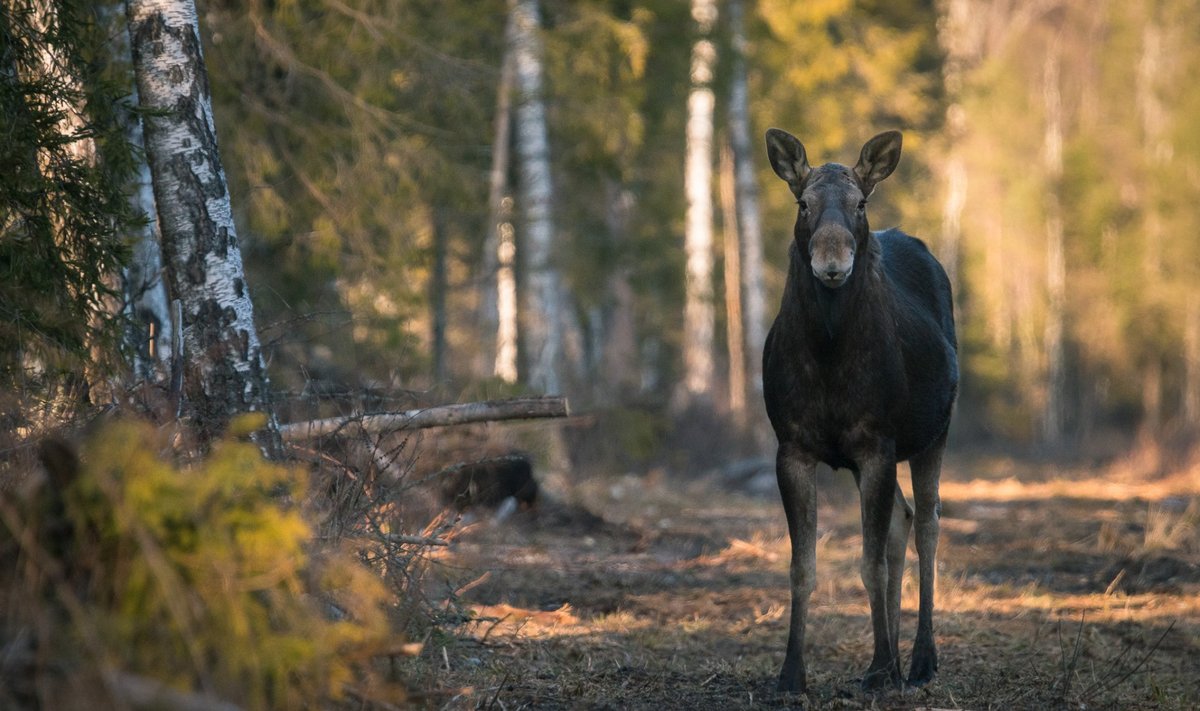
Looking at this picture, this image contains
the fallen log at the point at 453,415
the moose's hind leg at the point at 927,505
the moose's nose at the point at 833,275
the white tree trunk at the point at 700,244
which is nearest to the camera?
the moose's nose at the point at 833,275

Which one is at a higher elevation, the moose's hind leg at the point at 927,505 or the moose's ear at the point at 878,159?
the moose's ear at the point at 878,159

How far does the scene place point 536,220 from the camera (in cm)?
1856

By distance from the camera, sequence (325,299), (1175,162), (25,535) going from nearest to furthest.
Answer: (25,535) → (325,299) → (1175,162)

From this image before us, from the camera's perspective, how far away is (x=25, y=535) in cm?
348

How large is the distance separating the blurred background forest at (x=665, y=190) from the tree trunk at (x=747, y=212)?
0.26ft

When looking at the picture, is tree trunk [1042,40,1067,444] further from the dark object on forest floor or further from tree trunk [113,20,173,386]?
tree trunk [113,20,173,386]

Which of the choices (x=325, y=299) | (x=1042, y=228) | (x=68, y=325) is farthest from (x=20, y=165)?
(x=1042, y=228)

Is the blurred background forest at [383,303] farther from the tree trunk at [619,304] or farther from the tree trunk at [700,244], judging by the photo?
the tree trunk at [619,304]

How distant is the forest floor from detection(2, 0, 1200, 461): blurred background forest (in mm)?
1581

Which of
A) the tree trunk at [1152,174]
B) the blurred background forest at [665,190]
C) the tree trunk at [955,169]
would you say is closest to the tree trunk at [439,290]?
the blurred background forest at [665,190]

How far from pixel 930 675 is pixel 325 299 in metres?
9.65

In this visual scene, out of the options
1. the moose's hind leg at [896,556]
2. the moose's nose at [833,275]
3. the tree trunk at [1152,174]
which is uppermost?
the tree trunk at [1152,174]

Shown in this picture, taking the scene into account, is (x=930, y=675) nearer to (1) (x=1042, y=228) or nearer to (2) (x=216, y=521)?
(2) (x=216, y=521)

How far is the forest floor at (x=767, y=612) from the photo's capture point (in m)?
6.29
